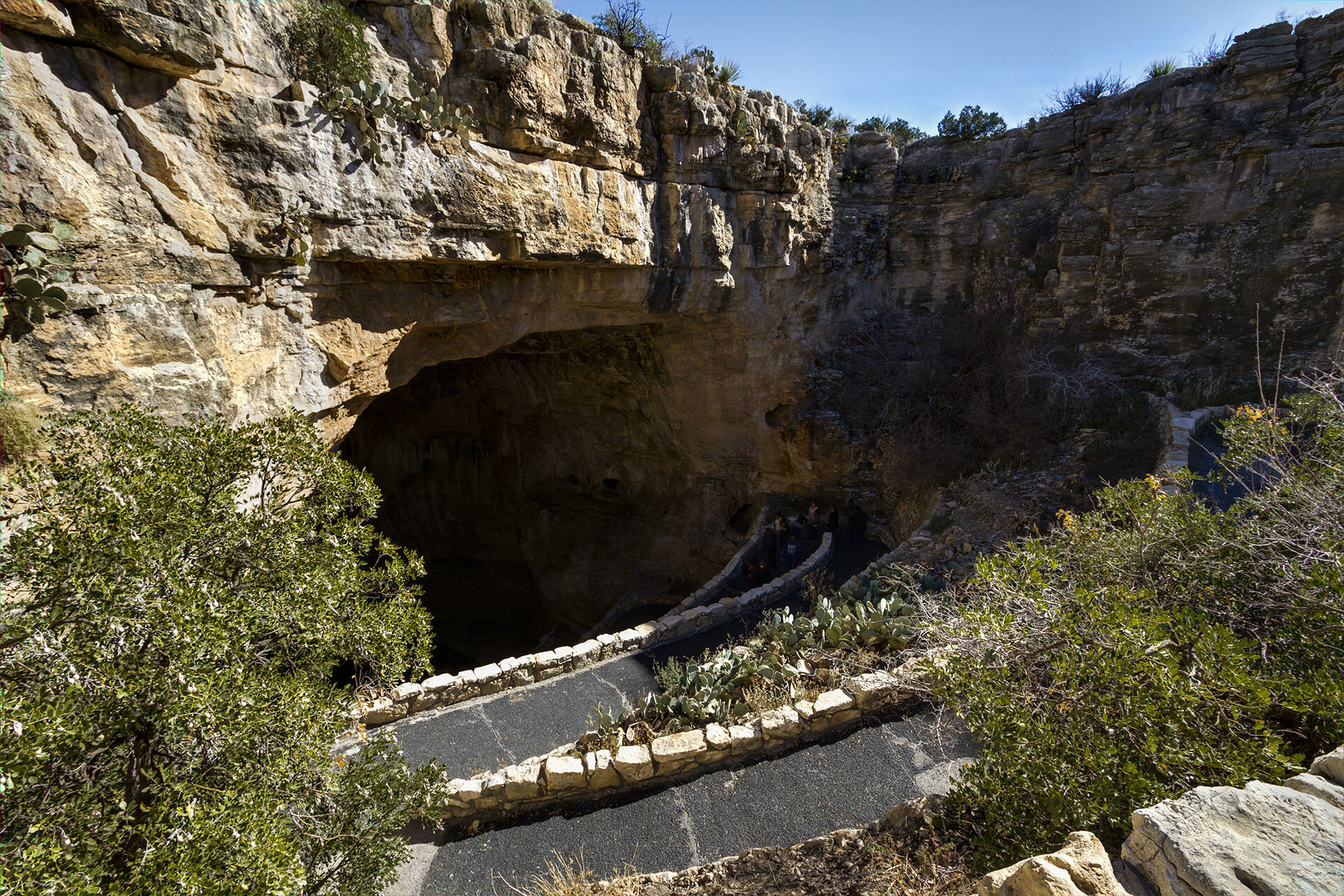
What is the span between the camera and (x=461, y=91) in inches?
297

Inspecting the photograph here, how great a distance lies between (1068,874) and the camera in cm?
253

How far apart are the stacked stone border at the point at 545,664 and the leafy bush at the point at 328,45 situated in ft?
20.3

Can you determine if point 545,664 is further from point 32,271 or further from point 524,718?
point 32,271

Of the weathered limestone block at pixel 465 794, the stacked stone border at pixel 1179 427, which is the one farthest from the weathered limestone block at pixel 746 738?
the stacked stone border at pixel 1179 427

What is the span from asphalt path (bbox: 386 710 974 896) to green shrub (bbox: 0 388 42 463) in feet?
13.8

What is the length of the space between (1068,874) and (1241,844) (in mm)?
629

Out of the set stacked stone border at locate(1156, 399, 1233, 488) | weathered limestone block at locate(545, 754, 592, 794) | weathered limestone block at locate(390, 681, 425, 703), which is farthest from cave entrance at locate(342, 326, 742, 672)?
weathered limestone block at locate(545, 754, 592, 794)

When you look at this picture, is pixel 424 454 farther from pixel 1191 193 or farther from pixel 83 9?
pixel 1191 193

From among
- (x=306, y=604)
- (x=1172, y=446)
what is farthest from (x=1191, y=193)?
(x=306, y=604)

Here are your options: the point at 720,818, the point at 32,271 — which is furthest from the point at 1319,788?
the point at 32,271

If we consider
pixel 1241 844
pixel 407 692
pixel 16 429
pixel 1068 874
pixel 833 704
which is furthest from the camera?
pixel 407 692

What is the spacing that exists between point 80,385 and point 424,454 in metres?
12.1

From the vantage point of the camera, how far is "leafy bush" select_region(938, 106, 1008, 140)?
1333 cm

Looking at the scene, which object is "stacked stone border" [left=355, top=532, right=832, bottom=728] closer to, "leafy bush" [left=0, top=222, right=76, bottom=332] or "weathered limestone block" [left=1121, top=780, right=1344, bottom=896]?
"leafy bush" [left=0, top=222, right=76, bottom=332]
